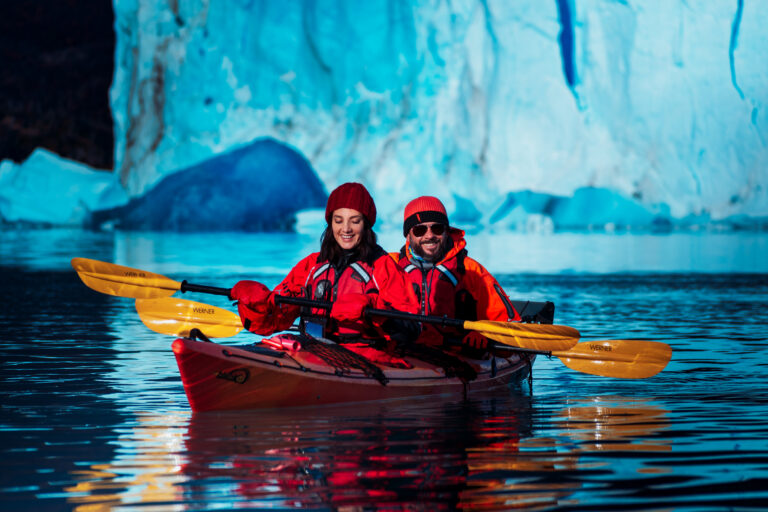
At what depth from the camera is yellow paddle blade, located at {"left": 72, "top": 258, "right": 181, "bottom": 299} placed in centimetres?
533

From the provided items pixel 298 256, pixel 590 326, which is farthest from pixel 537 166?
pixel 590 326

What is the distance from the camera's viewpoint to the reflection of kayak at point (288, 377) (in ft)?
13.5

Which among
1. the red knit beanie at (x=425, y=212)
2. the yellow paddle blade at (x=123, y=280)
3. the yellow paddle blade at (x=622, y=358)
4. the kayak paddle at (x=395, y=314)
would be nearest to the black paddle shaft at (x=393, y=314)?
the kayak paddle at (x=395, y=314)

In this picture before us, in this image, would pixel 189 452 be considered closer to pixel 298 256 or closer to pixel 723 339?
pixel 723 339

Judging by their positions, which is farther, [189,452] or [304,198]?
[304,198]

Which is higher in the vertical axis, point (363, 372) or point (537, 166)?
point (537, 166)

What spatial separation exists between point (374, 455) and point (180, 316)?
2.20 metres

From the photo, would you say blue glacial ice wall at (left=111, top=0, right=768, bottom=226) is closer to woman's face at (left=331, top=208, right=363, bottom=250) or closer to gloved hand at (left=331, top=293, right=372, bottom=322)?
woman's face at (left=331, top=208, right=363, bottom=250)

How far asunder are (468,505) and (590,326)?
16.6 ft

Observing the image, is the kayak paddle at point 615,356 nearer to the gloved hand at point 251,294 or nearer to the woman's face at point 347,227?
the gloved hand at point 251,294

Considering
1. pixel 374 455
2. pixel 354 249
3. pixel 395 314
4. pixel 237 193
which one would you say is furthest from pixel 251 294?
pixel 237 193

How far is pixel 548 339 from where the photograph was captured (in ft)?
15.3

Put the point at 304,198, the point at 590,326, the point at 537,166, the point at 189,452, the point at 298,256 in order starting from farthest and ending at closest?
the point at 304,198
the point at 537,166
the point at 298,256
the point at 590,326
the point at 189,452

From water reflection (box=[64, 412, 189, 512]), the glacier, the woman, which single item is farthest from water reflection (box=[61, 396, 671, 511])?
the glacier
